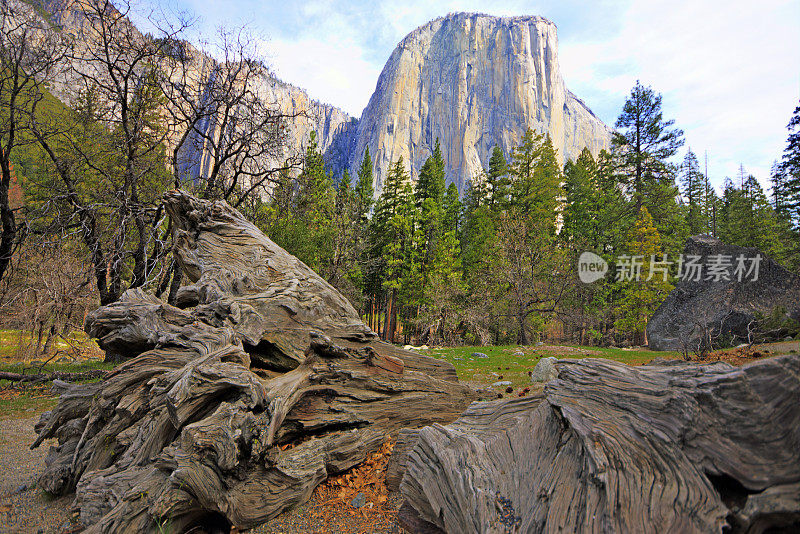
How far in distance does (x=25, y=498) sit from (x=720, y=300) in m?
19.7

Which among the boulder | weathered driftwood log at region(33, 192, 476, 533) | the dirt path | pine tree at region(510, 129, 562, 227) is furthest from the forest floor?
pine tree at region(510, 129, 562, 227)

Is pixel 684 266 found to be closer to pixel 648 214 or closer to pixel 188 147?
pixel 648 214

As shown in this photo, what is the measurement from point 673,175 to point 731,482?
32.7 m

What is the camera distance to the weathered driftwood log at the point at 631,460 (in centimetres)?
188

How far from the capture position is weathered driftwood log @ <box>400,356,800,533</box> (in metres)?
1.88

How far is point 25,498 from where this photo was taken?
4301mm

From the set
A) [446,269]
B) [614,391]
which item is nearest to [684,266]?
[446,269]

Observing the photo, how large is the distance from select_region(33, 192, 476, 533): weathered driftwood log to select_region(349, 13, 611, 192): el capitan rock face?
11928 centimetres

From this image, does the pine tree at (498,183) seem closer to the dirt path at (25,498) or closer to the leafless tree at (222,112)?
the leafless tree at (222,112)

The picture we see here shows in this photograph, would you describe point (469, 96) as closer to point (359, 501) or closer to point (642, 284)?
point (642, 284)

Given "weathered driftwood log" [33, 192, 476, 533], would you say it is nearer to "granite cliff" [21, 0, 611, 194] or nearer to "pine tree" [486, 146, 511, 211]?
"pine tree" [486, 146, 511, 211]

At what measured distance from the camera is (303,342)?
220 inches

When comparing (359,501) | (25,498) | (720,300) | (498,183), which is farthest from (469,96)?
(25,498)

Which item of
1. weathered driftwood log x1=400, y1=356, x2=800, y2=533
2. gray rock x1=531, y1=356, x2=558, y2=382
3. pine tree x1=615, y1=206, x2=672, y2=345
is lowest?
gray rock x1=531, y1=356, x2=558, y2=382
